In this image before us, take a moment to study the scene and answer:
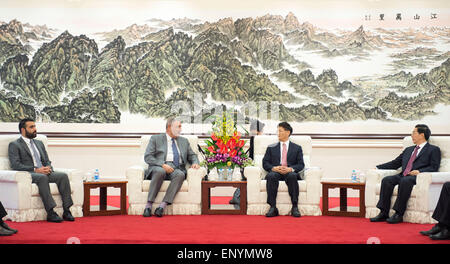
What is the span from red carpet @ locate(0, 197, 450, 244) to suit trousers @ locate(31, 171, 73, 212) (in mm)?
225

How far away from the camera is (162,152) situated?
24.0 feet

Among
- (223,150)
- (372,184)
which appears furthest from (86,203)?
(372,184)

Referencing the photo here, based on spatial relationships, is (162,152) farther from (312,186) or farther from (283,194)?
(312,186)

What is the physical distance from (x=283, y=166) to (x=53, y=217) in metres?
2.76

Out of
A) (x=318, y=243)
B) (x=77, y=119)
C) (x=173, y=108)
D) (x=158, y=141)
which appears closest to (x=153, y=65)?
(x=173, y=108)

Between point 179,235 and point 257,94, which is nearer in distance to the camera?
point 179,235

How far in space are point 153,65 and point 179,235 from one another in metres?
4.44

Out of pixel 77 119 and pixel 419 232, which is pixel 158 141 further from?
pixel 419 232

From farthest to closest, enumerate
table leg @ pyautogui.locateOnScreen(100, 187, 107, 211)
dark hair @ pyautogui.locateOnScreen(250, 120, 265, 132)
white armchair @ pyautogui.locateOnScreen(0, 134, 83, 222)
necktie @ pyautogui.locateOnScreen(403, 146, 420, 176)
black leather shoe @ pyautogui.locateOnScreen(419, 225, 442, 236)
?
1. dark hair @ pyautogui.locateOnScreen(250, 120, 265, 132)
2. table leg @ pyautogui.locateOnScreen(100, 187, 107, 211)
3. necktie @ pyautogui.locateOnScreen(403, 146, 420, 176)
4. white armchair @ pyautogui.locateOnScreen(0, 134, 83, 222)
5. black leather shoe @ pyautogui.locateOnScreen(419, 225, 442, 236)

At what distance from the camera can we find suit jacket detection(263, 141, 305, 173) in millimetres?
7281

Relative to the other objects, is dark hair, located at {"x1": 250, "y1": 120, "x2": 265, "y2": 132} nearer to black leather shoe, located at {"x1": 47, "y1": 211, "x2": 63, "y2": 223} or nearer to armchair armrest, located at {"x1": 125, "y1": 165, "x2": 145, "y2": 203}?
armchair armrest, located at {"x1": 125, "y1": 165, "x2": 145, "y2": 203}

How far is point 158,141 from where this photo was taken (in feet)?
24.2

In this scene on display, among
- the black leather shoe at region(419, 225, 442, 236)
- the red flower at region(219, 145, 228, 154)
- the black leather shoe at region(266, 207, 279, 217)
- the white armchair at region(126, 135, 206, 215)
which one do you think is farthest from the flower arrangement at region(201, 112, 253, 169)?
the black leather shoe at region(419, 225, 442, 236)

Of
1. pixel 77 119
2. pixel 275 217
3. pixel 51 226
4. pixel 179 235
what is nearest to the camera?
pixel 179 235
